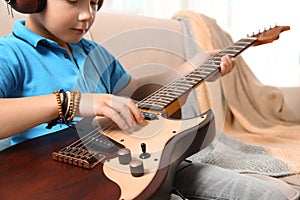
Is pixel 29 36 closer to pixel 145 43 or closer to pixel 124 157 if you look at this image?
pixel 124 157

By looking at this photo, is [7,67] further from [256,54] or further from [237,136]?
[256,54]

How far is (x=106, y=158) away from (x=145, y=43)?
0.87m

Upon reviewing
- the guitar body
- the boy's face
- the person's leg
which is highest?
the boy's face

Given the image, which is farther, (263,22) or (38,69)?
(263,22)

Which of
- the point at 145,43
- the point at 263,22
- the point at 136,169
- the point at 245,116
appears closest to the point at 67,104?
the point at 136,169

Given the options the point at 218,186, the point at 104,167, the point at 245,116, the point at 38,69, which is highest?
the point at 38,69

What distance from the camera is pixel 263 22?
2.04m

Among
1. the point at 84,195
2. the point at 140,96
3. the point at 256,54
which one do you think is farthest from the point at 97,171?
the point at 256,54

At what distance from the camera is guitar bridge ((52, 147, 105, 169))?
648mm

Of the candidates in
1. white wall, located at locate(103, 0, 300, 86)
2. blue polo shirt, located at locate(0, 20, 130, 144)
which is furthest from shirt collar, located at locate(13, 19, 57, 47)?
white wall, located at locate(103, 0, 300, 86)

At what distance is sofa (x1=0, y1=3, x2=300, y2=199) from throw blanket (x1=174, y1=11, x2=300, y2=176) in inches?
1.8

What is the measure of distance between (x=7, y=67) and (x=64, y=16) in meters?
0.15

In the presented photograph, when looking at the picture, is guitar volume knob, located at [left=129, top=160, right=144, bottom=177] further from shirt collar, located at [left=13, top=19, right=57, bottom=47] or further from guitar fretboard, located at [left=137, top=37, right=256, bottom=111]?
shirt collar, located at [left=13, top=19, right=57, bottom=47]

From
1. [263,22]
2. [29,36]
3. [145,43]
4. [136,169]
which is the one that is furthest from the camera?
[263,22]
